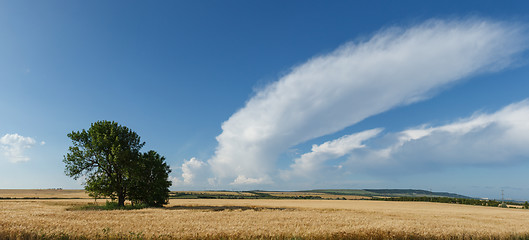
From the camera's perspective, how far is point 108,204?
4328cm

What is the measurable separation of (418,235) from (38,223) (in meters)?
25.3

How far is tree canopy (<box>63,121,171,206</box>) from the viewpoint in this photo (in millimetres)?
41469

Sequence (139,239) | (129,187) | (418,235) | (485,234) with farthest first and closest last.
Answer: (129,187)
(485,234)
(418,235)
(139,239)

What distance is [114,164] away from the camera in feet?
140

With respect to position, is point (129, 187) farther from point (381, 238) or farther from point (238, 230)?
point (381, 238)

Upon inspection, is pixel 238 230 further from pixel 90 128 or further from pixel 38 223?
pixel 90 128

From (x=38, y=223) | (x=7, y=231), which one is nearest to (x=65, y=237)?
(x=7, y=231)

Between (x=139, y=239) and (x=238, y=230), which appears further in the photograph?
(x=238, y=230)

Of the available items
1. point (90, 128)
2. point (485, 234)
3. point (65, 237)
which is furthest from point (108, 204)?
point (485, 234)

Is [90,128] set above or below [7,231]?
above

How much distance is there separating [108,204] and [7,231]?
98.4 ft

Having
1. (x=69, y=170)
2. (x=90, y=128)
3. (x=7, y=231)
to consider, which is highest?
(x=90, y=128)

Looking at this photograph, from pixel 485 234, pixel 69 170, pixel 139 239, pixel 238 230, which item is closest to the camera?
pixel 139 239

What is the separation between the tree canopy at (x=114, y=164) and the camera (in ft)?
136
